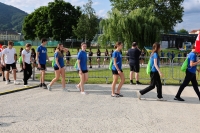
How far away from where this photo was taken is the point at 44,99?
7891 millimetres

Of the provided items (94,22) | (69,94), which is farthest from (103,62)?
(94,22)

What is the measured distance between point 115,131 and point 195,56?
12.6 ft

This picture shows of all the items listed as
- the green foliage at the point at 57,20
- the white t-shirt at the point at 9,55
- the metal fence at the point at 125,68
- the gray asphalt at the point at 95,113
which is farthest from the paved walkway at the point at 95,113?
the green foliage at the point at 57,20

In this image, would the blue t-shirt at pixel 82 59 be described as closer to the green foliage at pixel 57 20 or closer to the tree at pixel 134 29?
the tree at pixel 134 29

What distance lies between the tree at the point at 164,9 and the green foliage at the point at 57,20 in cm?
2120

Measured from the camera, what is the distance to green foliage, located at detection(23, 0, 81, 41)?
209ft

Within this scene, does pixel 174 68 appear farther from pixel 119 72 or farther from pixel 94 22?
pixel 94 22

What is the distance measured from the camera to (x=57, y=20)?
64.2m

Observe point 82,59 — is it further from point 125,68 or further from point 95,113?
point 125,68

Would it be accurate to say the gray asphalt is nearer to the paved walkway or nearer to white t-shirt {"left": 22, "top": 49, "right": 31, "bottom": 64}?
the paved walkway

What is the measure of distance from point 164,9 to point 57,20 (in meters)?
29.1

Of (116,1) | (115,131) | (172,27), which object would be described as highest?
(116,1)

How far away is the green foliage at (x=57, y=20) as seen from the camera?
209 ft

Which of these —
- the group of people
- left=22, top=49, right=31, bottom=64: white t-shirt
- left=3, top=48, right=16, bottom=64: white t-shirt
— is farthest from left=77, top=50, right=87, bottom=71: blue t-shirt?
A: left=3, top=48, right=16, bottom=64: white t-shirt
